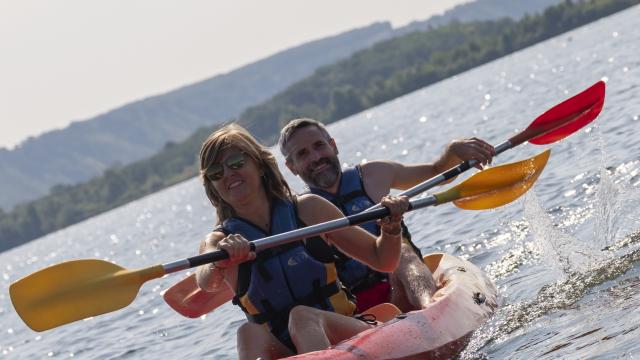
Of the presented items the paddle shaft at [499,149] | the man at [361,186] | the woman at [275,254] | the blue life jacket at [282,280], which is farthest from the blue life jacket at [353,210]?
the blue life jacket at [282,280]

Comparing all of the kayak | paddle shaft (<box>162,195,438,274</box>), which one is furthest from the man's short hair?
the kayak

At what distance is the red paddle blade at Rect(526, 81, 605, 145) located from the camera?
29.3ft

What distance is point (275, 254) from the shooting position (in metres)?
6.36

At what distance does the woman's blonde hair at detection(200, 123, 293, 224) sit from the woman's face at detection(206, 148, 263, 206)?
29 millimetres

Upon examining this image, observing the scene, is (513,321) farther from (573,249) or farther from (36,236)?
(36,236)

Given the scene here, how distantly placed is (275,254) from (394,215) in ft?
2.44

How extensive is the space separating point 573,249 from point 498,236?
292 centimetres

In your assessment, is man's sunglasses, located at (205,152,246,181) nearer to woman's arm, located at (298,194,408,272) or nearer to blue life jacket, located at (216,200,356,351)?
blue life jacket, located at (216,200,356,351)

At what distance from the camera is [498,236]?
39.5ft

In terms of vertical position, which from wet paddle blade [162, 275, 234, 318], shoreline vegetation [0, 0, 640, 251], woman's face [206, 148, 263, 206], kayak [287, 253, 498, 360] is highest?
woman's face [206, 148, 263, 206]

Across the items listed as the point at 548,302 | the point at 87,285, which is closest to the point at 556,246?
the point at 548,302

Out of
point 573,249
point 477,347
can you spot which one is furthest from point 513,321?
point 573,249

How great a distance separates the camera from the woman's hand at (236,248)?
5988 millimetres

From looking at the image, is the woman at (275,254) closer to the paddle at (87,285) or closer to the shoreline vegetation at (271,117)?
the paddle at (87,285)
